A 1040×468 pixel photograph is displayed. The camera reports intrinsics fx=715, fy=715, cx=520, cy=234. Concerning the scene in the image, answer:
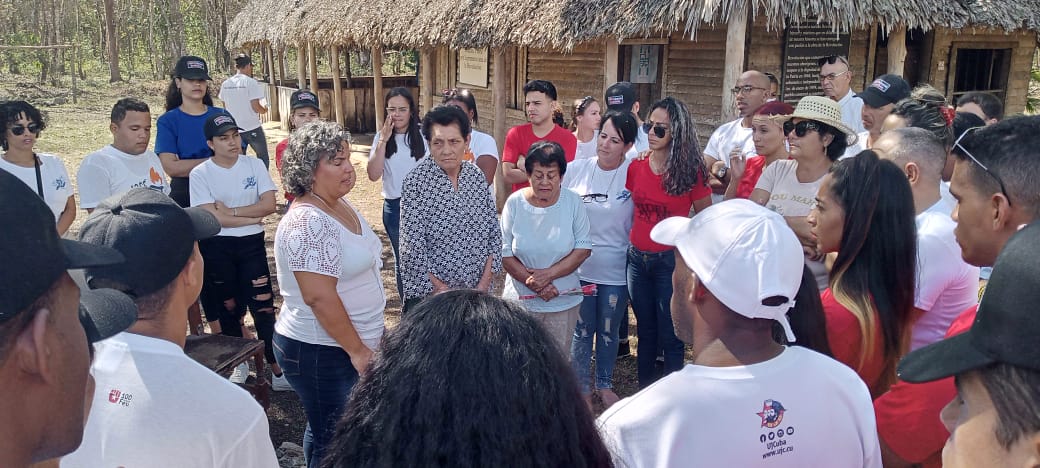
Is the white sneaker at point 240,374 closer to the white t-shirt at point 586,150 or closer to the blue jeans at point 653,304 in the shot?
the blue jeans at point 653,304

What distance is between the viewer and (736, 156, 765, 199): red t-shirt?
413cm

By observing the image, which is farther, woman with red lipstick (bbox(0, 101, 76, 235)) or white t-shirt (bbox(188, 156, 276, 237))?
woman with red lipstick (bbox(0, 101, 76, 235))

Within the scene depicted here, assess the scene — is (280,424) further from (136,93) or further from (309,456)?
(136,93)

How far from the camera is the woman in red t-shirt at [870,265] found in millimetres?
2129

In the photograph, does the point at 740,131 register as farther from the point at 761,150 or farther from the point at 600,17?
the point at 600,17

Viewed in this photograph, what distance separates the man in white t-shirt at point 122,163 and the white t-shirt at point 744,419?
3898 millimetres

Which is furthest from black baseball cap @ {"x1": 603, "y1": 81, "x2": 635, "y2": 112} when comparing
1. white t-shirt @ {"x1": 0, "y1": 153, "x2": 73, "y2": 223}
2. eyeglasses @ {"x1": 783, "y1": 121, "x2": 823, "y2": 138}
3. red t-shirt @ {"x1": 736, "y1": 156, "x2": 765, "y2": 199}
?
white t-shirt @ {"x1": 0, "y1": 153, "x2": 73, "y2": 223}

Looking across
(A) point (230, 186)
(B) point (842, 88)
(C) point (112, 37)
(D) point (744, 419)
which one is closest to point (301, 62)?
(C) point (112, 37)

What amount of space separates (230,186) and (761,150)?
3.21 m

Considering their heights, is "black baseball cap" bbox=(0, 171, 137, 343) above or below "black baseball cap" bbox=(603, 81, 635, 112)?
below

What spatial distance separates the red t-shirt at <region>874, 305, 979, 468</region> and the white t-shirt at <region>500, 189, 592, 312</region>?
2203 mm

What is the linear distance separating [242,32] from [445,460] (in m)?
19.1

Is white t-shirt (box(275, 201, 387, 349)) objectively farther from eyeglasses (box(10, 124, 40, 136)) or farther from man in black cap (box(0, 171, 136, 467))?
eyeglasses (box(10, 124, 40, 136))

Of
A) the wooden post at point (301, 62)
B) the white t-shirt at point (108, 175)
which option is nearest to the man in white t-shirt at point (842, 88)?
the white t-shirt at point (108, 175)
